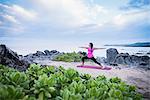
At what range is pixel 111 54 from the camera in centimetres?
393

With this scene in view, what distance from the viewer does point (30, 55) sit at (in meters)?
3.86

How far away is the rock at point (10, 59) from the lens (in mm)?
3148

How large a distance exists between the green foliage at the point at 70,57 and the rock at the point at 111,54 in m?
0.41

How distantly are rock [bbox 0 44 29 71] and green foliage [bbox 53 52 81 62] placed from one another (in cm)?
74

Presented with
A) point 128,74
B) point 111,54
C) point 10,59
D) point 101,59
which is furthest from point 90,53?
point 10,59

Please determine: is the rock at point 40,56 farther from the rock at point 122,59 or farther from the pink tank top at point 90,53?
the rock at point 122,59

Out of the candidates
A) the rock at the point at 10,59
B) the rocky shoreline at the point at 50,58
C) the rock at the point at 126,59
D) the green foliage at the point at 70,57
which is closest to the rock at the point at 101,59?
the rocky shoreline at the point at 50,58

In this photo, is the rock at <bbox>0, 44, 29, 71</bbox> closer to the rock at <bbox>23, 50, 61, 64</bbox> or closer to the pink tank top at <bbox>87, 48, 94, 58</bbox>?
the rock at <bbox>23, 50, 61, 64</bbox>

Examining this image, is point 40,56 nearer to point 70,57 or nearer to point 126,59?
point 70,57

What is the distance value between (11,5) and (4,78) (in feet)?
4.25

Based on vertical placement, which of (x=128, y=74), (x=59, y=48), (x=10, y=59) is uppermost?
(x=59, y=48)

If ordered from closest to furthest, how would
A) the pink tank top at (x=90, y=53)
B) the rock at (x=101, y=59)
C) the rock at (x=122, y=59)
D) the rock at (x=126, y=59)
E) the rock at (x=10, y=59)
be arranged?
the rock at (x=10, y=59), the pink tank top at (x=90, y=53), the rock at (x=101, y=59), the rock at (x=126, y=59), the rock at (x=122, y=59)

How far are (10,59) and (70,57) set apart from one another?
41.4 inches

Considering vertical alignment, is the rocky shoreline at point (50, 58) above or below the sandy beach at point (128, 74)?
above
